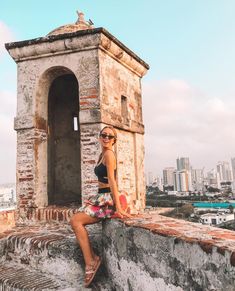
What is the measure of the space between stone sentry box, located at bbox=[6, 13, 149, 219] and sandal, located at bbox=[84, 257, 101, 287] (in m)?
1.90

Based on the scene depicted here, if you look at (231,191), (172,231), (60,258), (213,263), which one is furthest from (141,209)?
(231,191)

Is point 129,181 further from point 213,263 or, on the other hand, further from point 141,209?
point 213,263

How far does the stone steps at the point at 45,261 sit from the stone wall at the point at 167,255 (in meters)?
0.36

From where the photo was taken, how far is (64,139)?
6922 millimetres

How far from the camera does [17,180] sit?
213 inches

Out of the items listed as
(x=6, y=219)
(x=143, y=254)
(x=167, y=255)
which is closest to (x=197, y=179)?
(x=6, y=219)

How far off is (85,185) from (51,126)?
7.40ft

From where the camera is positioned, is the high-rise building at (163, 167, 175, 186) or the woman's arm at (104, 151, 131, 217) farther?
the high-rise building at (163, 167, 175, 186)

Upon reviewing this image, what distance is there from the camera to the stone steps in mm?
3193

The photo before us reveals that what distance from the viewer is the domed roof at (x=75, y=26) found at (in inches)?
227

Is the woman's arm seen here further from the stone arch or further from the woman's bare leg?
the stone arch

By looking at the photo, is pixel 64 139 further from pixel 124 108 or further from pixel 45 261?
pixel 45 261

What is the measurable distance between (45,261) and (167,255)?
1759 mm

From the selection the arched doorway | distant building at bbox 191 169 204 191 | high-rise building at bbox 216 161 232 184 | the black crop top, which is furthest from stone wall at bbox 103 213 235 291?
high-rise building at bbox 216 161 232 184
